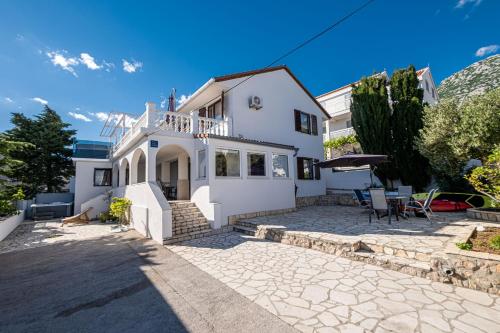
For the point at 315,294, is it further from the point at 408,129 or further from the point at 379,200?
the point at 408,129

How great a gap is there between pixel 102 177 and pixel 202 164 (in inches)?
479

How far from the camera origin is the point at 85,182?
16188 mm

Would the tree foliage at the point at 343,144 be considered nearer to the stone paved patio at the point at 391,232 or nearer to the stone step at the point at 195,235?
the stone paved patio at the point at 391,232

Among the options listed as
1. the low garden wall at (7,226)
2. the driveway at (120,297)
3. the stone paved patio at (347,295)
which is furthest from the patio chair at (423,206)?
the low garden wall at (7,226)

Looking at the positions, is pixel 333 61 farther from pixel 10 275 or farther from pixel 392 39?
pixel 10 275

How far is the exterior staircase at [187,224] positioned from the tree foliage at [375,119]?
10770 millimetres

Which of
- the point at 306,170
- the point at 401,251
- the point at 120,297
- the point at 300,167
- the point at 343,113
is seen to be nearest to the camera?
the point at 120,297

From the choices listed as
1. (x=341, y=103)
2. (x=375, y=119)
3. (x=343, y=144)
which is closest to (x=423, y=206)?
(x=375, y=119)

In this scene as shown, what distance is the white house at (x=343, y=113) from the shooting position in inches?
637

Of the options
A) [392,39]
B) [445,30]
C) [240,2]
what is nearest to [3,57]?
[240,2]

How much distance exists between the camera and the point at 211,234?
8.62 meters

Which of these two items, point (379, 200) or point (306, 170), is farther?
point (306, 170)

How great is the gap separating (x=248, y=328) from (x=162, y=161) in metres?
15.1

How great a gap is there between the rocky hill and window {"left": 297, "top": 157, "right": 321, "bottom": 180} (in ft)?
166
